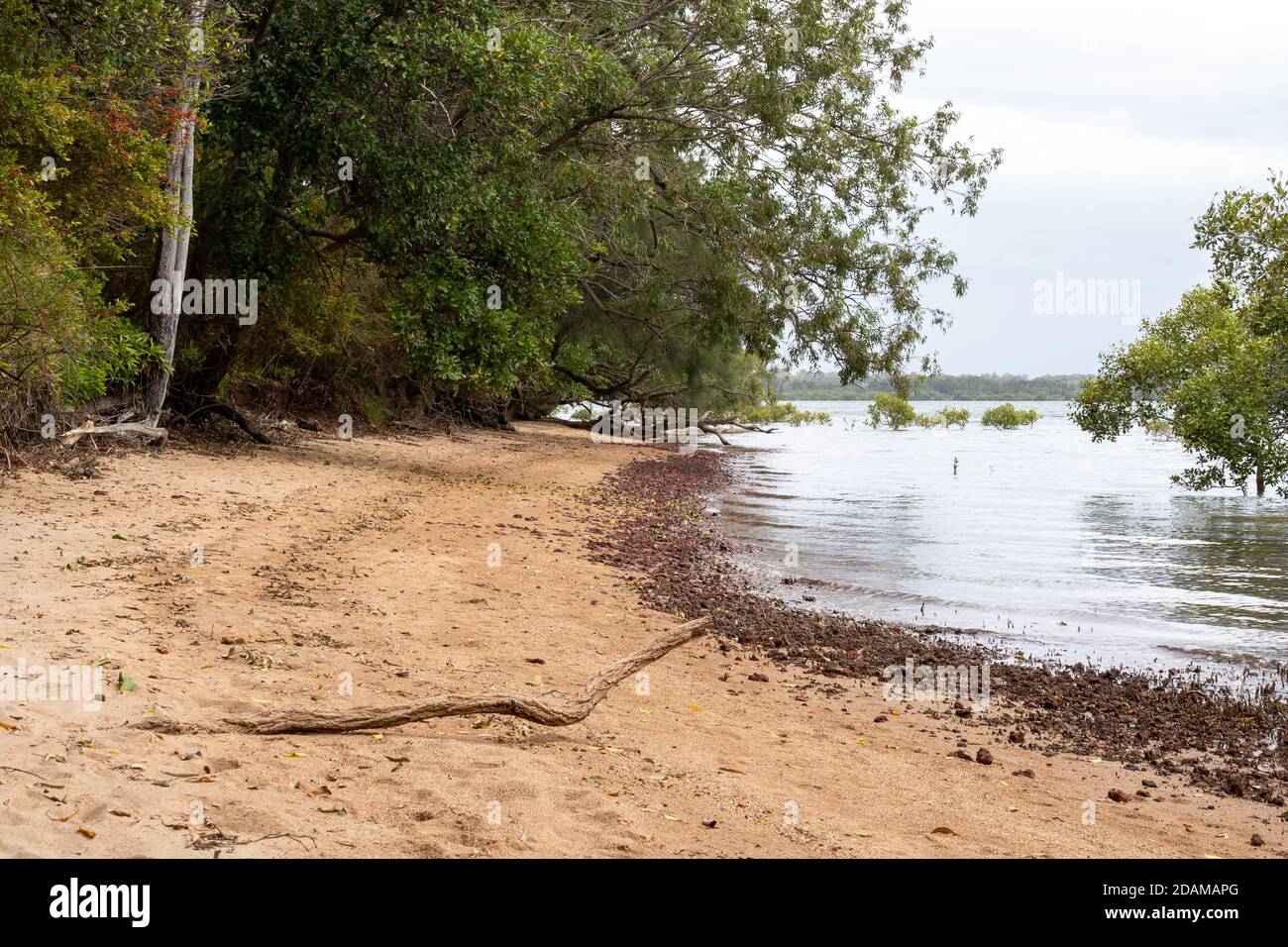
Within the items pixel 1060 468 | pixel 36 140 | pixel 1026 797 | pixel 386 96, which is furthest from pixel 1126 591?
pixel 1060 468

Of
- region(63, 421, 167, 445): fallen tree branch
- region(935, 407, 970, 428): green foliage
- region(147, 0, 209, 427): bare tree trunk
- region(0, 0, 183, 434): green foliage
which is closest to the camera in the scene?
region(0, 0, 183, 434): green foliage

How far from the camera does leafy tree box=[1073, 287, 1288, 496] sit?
72.9 feet

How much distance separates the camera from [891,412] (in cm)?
9456

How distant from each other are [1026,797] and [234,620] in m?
5.47

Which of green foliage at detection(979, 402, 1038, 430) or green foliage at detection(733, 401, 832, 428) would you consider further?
green foliage at detection(979, 402, 1038, 430)

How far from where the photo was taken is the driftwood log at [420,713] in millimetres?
5688

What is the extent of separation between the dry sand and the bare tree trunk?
5.33 m

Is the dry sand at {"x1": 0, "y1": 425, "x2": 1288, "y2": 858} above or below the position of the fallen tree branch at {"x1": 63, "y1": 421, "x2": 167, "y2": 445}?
below

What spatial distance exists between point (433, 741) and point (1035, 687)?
17.9 feet

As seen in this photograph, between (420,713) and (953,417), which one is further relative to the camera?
(953,417)

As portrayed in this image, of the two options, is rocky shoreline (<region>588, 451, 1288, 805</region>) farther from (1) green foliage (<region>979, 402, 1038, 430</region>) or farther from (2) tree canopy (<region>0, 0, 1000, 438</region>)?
(1) green foliage (<region>979, 402, 1038, 430</region>)

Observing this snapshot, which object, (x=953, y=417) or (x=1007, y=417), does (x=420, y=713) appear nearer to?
(x=1007, y=417)

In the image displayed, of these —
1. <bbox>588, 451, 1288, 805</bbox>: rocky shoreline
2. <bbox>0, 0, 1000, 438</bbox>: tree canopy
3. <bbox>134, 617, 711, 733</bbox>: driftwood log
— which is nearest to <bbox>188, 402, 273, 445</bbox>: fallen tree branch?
<bbox>0, 0, 1000, 438</bbox>: tree canopy

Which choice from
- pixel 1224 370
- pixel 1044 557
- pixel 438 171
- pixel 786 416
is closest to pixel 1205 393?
pixel 1224 370
